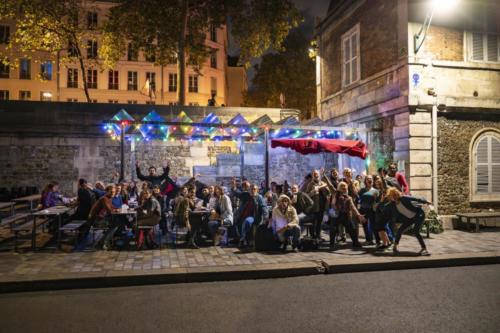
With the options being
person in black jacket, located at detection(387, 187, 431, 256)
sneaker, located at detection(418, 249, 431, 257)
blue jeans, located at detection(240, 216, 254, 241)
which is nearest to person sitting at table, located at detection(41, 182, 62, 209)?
blue jeans, located at detection(240, 216, 254, 241)

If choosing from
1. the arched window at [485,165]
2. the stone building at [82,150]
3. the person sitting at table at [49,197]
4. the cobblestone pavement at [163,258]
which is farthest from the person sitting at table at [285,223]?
the arched window at [485,165]

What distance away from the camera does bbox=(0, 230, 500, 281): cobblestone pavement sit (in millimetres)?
6543

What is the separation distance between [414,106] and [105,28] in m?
15.2

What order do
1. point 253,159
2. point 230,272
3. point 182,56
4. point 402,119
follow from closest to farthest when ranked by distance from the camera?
point 230,272, point 402,119, point 253,159, point 182,56

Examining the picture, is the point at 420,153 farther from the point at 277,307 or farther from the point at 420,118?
the point at 277,307

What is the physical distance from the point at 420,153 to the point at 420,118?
97cm

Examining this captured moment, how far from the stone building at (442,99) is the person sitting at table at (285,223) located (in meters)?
4.48

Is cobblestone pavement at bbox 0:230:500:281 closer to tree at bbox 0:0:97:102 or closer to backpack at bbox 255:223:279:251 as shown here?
backpack at bbox 255:223:279:251

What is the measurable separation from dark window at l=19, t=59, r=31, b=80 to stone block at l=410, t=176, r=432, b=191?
41.4m

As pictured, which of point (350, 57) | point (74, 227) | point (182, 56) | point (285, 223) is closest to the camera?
point (74, 227)

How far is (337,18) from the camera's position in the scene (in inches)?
596

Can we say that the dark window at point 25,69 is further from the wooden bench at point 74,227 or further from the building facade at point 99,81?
the wooden bench at point 74,227

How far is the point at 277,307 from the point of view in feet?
16.5

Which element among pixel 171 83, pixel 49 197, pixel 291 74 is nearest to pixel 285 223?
pixel 49 197
